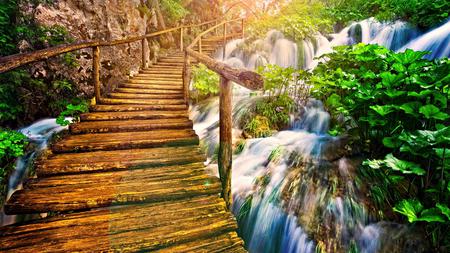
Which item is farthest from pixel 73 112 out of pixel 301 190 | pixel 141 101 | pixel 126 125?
pixel 301 190

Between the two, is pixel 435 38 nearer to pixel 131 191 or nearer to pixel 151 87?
pixel 151 87

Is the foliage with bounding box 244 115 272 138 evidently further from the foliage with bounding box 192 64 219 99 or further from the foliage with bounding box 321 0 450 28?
the foliage with bounding box 321 0 450 28

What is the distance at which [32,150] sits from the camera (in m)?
6.18

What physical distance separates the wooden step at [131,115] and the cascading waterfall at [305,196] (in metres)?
1.27

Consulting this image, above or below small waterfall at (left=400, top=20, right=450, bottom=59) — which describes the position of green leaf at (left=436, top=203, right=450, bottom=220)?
below

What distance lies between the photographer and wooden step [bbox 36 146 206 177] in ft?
10.5

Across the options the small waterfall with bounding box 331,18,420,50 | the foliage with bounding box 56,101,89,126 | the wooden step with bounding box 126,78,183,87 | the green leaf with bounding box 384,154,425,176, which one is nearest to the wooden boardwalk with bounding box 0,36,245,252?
the green leaf with bounding box 384,154,425,176

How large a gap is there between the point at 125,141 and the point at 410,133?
3.90 meters

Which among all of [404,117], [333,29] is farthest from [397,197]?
[333,29]

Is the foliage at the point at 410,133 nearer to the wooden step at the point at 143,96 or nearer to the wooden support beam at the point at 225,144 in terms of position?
the wooden support beam at the point at 225,144

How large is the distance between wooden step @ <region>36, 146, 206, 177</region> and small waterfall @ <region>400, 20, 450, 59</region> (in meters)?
6.77

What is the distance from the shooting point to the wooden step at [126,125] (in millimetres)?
4398

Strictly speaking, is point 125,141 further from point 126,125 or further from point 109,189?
point 109,189

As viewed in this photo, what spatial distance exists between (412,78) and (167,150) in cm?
368
